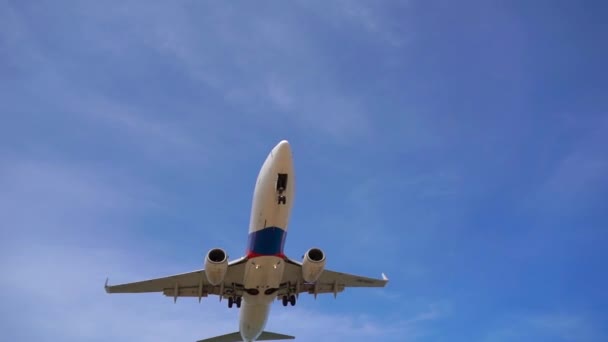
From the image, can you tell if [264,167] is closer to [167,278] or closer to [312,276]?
[312,276]

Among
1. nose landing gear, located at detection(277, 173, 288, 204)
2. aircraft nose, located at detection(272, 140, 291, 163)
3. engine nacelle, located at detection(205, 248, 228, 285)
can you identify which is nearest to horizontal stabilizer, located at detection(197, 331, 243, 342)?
engine nacelle, located at detection(205, 248, 228, 285)

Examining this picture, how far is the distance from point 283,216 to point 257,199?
156 centimetres

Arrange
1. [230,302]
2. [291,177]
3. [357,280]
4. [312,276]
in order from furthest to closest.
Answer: [357,280], [230,302], [312,276], [291,177]

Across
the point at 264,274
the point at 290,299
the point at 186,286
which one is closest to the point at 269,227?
the point at 264,274

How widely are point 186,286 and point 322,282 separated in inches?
327

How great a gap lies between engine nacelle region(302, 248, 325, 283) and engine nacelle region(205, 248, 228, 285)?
413cm

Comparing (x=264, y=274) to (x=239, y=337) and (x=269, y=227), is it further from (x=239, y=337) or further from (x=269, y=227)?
(x=239, y=337)

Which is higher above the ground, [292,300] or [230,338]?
[292,300]

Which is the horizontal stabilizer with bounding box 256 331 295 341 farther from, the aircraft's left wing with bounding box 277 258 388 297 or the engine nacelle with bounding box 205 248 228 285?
the engine nacelle with bounding box 205 248 228 285

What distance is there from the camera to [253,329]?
32.8 meters

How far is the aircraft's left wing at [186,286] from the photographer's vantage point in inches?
1239

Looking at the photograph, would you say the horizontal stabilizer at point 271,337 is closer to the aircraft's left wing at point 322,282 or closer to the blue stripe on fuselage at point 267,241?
Answer: the aircraft's left wing at point 322,282

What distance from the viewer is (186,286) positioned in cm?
3297

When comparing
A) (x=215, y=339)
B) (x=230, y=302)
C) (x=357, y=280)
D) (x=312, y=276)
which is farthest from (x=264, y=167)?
(x=215, y=339)
